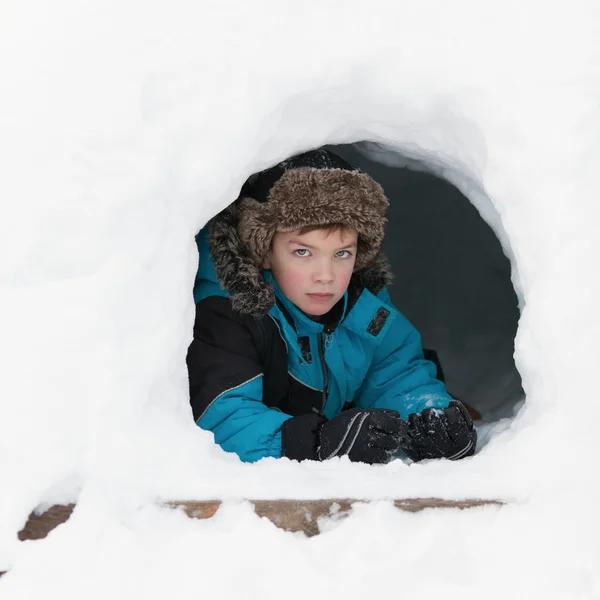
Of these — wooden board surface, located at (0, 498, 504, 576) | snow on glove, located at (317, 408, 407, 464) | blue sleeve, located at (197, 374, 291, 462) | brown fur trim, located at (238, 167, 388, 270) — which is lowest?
blue sleeve, located at (197, 374, 291, 462)

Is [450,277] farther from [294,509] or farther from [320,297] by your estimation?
[294,509]

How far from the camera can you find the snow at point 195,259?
4.16 feet

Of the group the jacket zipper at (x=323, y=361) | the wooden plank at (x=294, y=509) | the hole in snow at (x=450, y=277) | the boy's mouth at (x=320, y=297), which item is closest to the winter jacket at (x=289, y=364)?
the jacket zipper at (x=323, y=361)

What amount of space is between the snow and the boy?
8.4 inches

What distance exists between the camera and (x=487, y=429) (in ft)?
6.93

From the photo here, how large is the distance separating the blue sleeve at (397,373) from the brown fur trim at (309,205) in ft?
1.52

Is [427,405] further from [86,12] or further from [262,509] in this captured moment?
[86,12]

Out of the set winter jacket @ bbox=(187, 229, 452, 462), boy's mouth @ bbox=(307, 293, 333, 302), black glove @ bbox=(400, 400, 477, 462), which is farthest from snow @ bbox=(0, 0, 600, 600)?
boy's mouth @ bbox=(307, 293, 333, 302)

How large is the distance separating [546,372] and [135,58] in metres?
1.18

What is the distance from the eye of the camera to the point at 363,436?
68.8 inches

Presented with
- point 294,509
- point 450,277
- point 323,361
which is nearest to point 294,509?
point 294,509

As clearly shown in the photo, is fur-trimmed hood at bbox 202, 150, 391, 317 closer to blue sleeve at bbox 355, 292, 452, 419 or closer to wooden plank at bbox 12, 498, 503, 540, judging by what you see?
blue sleeve at bbox 355, 292, 452, 419

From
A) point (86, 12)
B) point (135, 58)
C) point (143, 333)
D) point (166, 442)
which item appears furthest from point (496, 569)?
point (86, 12)

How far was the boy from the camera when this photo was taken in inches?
72.1
